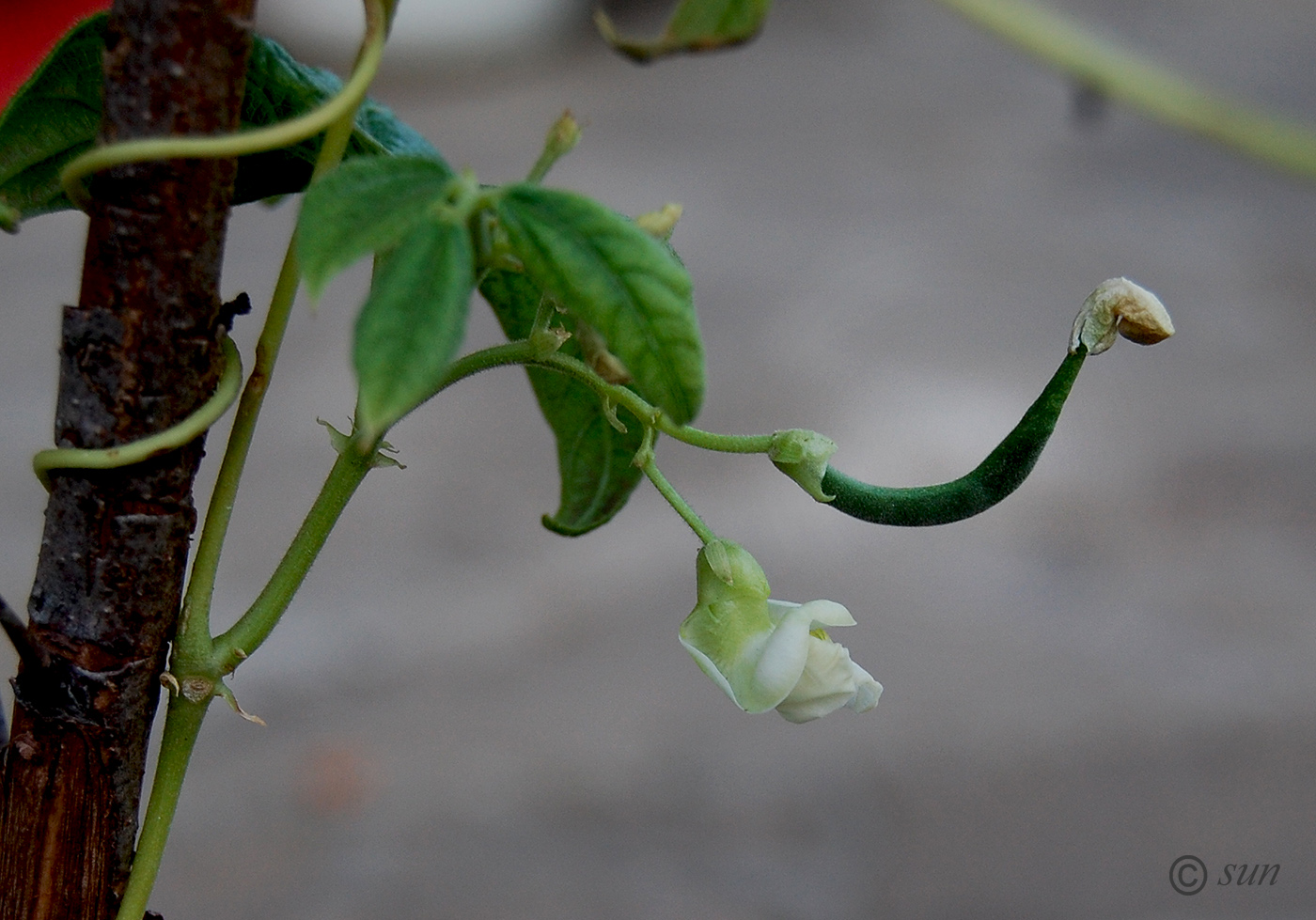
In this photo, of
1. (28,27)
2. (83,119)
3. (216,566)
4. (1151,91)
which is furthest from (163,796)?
(28,27)

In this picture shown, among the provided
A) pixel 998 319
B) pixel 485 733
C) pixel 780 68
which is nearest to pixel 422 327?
pixel 485 733

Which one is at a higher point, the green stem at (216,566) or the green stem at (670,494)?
the green stem at (670,494)

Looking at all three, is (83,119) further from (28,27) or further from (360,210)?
(28,27)

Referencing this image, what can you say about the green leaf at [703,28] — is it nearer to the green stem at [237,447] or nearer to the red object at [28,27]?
the green stem at [237,447]

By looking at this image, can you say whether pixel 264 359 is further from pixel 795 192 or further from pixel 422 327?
pixel 795 192

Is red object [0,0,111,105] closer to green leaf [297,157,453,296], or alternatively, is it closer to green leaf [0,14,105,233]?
green leaf [0,14,105,233]

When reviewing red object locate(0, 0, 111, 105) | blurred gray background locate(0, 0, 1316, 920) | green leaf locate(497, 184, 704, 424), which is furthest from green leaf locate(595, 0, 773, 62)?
red object locate(0, 0, 111, 105)

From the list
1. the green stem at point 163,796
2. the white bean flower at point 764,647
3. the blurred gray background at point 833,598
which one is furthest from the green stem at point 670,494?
the blurred gray background at point 833,598

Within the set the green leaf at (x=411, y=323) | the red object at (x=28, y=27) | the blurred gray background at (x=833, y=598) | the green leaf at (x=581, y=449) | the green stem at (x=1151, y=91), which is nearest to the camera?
the green leaf at (x=411, y=323)
